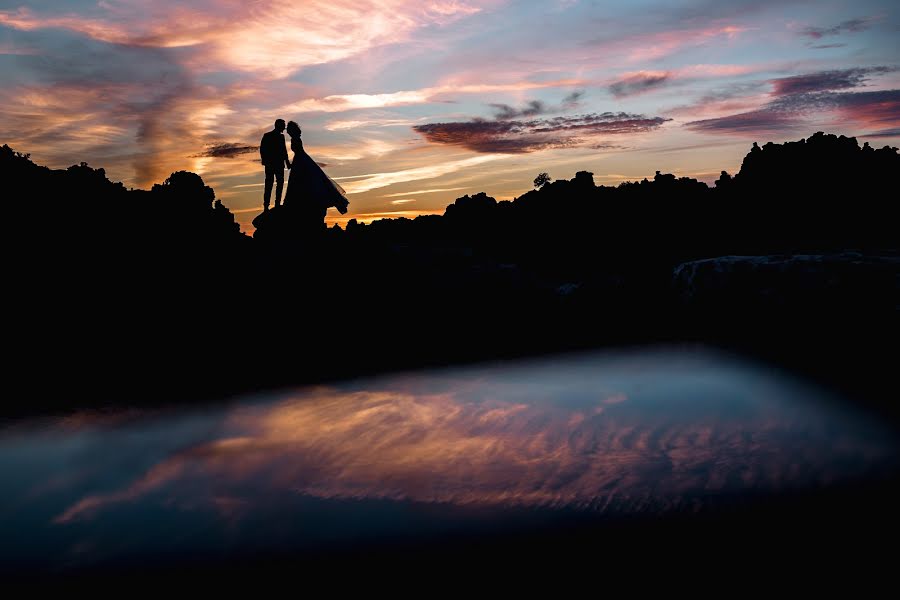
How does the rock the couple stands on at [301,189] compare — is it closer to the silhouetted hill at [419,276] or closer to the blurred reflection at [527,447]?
the silhouetted hill at [419,276]

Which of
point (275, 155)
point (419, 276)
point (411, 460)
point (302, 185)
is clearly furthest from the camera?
point (302, 185)

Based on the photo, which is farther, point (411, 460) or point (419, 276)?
point (419, 276)

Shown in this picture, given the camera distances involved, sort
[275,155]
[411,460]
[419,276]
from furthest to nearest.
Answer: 1. [275,155]
2. [419,276]
3. [411,460]

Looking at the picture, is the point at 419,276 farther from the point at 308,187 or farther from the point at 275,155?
the point at 275,155

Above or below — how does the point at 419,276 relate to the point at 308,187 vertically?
below

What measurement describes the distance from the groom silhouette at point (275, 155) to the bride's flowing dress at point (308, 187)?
319mm

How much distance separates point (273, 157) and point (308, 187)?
1.25m

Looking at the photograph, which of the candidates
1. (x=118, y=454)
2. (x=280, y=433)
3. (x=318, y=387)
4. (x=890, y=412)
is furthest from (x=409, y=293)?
(x=890, y=412)

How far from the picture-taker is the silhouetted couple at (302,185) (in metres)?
17.0

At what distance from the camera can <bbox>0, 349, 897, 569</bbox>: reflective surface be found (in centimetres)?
589

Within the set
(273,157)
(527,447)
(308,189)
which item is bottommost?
(527,447)

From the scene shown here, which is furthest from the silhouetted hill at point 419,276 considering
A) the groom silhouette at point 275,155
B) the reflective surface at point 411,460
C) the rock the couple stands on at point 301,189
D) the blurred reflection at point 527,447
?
the blurred reflection at point 527,447

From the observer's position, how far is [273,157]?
16.9m

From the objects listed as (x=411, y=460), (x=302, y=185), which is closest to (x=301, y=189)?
(x=302, y=185)
